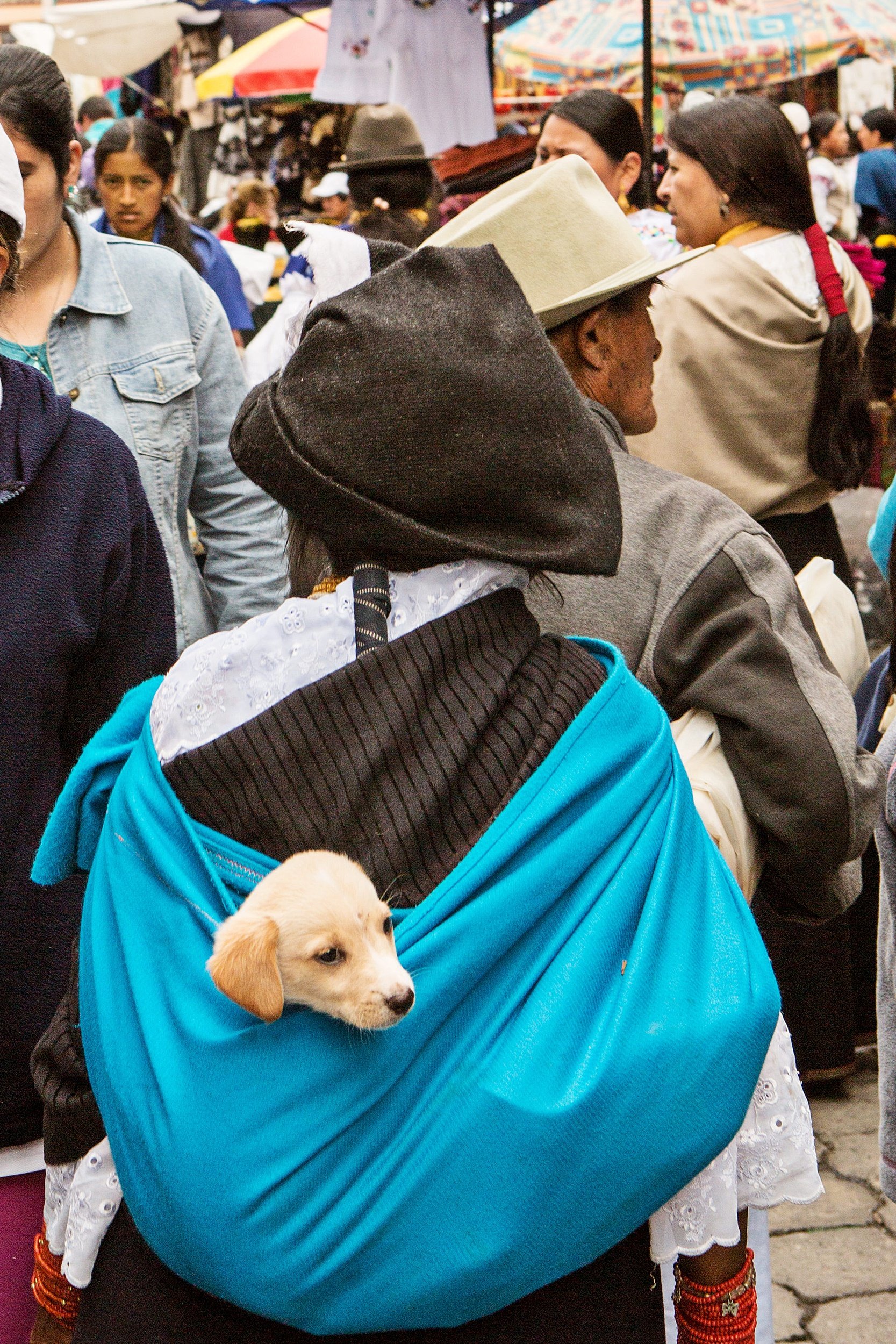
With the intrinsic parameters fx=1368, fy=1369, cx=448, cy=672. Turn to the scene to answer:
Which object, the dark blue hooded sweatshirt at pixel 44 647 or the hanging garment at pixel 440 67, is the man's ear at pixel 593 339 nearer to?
the dark blue hooded sweatshirt at pixel 44 647

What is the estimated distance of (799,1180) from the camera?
148cm

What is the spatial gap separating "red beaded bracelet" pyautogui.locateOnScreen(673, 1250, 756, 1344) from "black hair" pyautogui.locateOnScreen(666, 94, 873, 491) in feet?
7.32

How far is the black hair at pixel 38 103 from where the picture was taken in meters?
2.65

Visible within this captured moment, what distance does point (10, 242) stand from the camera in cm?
195

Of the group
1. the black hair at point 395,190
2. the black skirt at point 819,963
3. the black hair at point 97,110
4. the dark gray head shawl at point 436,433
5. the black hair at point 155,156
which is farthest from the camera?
the black hair at point 97,110

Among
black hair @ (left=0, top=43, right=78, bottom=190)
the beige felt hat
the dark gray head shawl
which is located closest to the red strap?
the beige felt hat

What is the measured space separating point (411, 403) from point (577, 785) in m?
0.39

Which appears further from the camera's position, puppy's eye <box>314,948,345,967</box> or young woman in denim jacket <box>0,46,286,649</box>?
young woman in denim jacket <box>0,46,286,649</box>

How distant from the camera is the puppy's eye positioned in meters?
1.18

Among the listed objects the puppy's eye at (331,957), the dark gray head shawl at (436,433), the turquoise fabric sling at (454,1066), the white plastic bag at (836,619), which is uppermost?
the dark gray head shawl at (436,433)

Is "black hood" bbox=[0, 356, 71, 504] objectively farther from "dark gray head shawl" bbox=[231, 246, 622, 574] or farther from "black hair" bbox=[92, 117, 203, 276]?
"black hair" bbox=[92, 117, 203, 276]

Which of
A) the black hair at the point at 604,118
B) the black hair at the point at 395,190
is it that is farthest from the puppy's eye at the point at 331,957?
the black hair at the point at 395,190

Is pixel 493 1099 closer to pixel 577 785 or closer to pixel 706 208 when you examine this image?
pixel 577 785

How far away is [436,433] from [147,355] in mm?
1656
